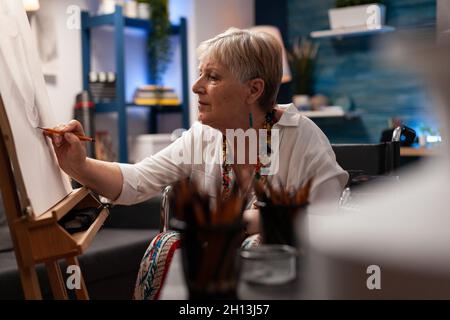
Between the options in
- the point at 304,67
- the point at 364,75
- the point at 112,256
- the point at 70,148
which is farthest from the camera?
the point at 304,67

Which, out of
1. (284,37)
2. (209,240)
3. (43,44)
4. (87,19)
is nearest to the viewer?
(209,240)

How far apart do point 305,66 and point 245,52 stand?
3.50 m

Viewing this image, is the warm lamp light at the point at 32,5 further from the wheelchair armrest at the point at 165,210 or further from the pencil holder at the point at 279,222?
the pencil holder at the point at 279,222

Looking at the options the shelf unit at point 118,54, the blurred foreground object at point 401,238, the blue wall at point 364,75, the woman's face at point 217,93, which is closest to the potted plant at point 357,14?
the blue wall at point 364,75

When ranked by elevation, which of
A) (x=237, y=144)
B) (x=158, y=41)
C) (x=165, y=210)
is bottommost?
(x=165, y=210)

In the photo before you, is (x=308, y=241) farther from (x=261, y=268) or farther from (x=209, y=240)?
(x=209, y=240)

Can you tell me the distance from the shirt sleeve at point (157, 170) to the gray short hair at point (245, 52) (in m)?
0.29

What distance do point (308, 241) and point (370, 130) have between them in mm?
4071

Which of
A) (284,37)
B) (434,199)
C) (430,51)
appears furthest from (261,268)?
(284,37)

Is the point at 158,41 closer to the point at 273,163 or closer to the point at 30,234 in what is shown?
the point at 273,163

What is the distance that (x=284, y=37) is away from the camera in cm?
538

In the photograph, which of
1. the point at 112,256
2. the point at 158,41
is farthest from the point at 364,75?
the point at 112,256

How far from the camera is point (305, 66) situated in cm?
510

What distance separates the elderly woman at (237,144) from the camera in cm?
162
